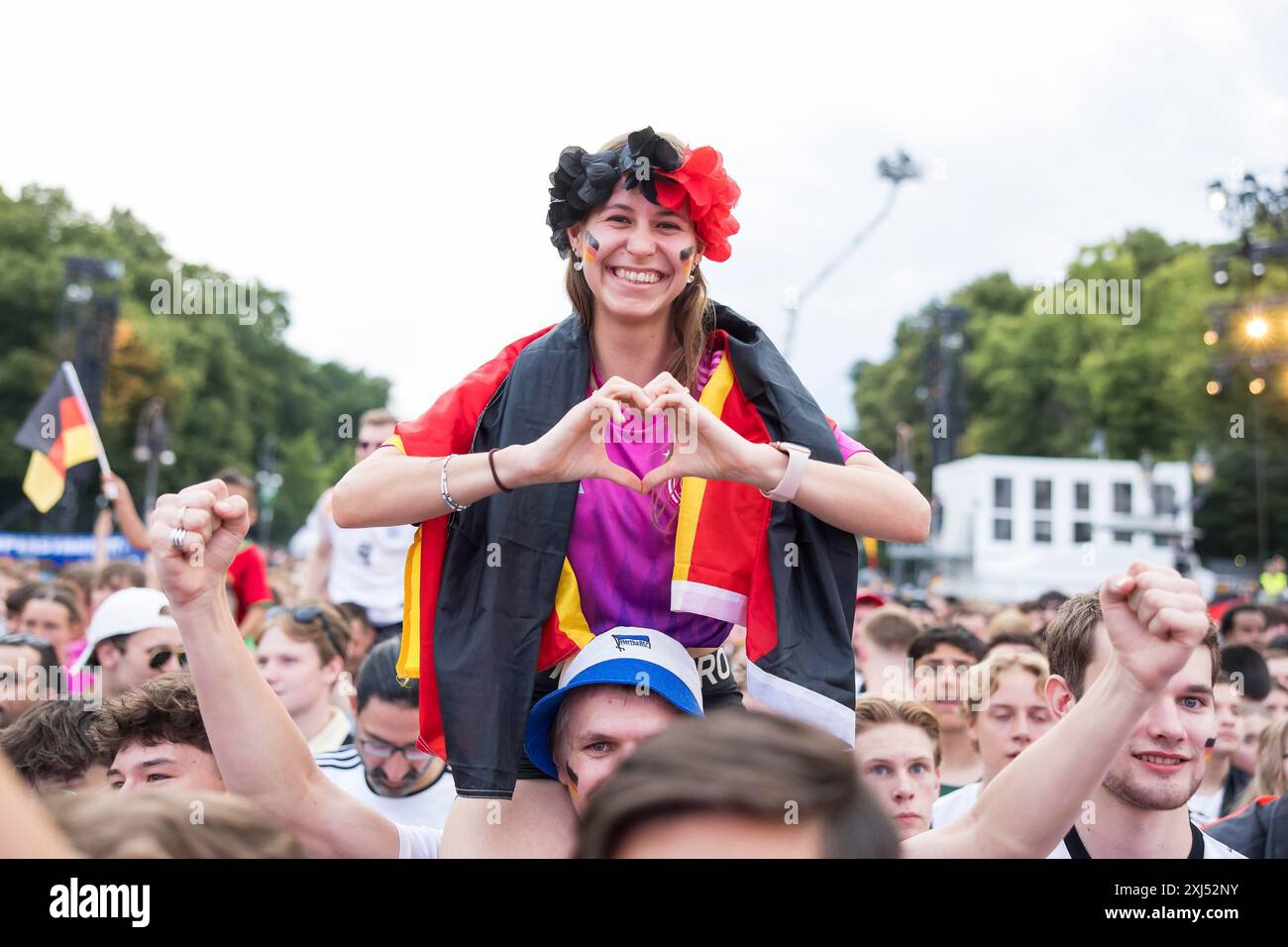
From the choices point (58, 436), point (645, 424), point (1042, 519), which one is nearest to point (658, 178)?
point (645, 424)

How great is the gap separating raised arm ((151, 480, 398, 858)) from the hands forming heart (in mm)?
565

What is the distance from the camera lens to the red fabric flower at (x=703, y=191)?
2689mm

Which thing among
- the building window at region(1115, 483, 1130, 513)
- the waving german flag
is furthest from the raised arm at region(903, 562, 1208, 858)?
the building window at region(1115, 483, 1130, 513)

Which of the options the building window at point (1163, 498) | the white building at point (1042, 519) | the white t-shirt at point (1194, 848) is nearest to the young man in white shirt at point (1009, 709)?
the white t-shirt at point (1194, 848)

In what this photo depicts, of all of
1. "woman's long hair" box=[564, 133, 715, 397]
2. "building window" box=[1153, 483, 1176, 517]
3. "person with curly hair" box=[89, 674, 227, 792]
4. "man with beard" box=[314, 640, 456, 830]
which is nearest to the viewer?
"woman's long hair" box=[564, 133, 715, 397]

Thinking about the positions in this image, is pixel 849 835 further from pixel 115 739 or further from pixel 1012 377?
pixel 1012 377

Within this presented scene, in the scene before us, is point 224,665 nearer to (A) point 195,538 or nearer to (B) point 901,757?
(A) point 195,538

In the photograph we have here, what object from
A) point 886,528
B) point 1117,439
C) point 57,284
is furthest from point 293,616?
point 1117,439

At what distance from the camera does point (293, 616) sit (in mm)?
5539

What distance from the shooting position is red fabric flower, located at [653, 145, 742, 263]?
2689mm

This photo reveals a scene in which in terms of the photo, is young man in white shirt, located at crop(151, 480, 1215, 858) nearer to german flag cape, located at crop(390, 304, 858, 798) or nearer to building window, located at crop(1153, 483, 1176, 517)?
german flag cape, located at crop(390, 304, 858, 798)

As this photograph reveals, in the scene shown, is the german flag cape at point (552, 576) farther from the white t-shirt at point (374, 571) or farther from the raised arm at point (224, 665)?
the white t-shirt at point (374, 571)

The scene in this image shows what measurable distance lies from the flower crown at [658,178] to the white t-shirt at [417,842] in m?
1.40
